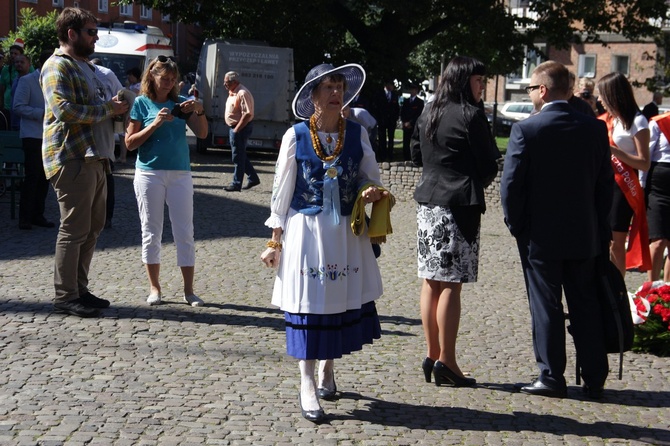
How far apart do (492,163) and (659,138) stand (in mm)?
3575

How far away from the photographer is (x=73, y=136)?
25.7ft

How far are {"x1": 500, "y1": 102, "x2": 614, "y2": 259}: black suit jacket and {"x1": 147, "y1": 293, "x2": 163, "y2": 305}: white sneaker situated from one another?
3.42 m

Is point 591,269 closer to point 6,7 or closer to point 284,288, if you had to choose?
point 284,288

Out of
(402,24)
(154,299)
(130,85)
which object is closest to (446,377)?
(154,299)

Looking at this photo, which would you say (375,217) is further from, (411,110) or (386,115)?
(411,110)

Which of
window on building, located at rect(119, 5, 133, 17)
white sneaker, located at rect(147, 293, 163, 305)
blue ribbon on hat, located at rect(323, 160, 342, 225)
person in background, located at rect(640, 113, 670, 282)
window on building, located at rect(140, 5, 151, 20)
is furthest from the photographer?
window on building, located at rect(140, 5, 151, 20)

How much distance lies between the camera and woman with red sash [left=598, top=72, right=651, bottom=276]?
8414mm

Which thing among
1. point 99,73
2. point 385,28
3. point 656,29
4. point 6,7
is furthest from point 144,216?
point 6,7

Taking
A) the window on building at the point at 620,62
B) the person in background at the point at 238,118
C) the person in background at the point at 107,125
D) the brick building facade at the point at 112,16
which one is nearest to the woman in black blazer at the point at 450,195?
the person in background at the point at 107,125

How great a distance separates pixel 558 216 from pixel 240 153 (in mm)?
11585

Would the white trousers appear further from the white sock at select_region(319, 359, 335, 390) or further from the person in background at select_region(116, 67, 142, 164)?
the person in background at select_region(116, 67, 142, 164)

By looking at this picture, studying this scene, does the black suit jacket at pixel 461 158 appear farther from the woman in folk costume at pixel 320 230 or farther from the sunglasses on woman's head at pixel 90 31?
the sunglasses on woman's head at pixel 90 31

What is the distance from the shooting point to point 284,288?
576cm

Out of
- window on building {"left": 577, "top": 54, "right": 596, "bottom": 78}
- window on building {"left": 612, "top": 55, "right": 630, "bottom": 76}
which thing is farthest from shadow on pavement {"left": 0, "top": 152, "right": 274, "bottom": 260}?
window on building {"left": 577, "top": 54, "right": 596, "bottom": 78}
